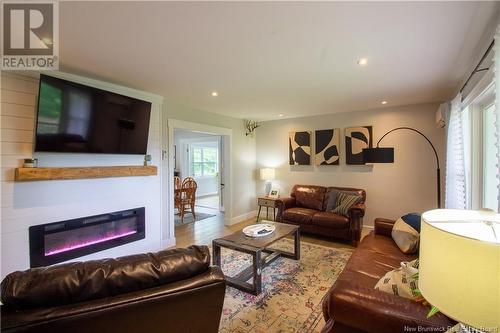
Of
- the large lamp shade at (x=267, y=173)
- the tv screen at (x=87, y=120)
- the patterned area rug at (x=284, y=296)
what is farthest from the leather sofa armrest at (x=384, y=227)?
the tv screen at (x=87, y=120)

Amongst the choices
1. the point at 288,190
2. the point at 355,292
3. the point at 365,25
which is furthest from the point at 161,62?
the point at 288,190

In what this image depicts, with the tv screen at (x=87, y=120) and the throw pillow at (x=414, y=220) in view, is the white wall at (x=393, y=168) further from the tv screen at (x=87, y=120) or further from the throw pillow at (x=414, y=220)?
the tv screen at (x=87, y=120)

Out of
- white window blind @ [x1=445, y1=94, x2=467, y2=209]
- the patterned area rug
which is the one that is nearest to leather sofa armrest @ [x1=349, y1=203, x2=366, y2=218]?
the patterned area rug

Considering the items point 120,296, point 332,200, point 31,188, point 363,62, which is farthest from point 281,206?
point 120,296

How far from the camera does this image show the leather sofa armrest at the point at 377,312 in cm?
110

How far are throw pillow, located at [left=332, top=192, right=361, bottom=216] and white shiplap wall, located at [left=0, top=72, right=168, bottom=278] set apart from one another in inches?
129

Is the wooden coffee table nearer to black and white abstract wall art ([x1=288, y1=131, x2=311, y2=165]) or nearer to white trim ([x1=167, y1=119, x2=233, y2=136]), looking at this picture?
white trim ([x1=167, y1=119, x2=233, y2=136])

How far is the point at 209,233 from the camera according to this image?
4562 mm

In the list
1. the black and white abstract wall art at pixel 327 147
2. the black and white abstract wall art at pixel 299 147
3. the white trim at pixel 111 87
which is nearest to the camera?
the white trim at pixel 111 87

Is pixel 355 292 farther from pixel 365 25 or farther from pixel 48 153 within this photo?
pixel 48 153

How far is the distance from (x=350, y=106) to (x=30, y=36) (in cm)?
423

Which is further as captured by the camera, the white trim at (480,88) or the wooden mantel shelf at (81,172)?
the wooden mantel shelf at (81,172)

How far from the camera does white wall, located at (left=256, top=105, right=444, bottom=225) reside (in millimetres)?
4031

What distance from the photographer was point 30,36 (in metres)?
1.84
